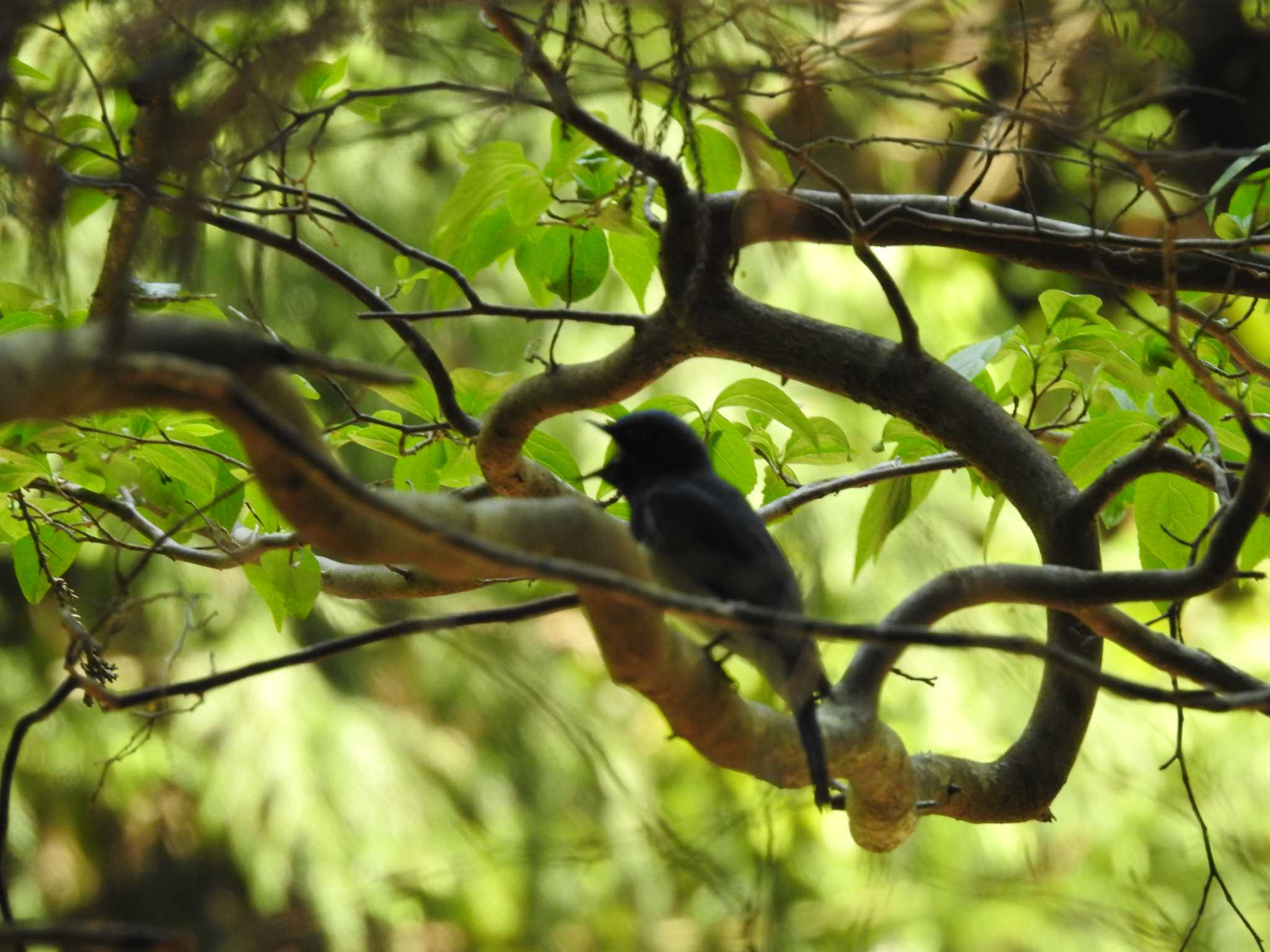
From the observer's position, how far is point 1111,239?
1762 mm

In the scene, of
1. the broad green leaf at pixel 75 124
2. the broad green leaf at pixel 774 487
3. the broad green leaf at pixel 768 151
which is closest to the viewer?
the broad green leaf at pixel 768 151

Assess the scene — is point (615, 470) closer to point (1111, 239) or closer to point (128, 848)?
point (1111, 239)

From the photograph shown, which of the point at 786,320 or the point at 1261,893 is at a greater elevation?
the point at 786,320

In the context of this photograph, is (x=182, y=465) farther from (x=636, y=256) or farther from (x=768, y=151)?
(x=768, y=151)

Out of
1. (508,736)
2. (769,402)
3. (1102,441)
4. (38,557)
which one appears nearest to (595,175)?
(769,402)

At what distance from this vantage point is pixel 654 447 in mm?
1983

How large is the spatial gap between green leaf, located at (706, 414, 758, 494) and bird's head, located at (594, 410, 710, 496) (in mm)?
147

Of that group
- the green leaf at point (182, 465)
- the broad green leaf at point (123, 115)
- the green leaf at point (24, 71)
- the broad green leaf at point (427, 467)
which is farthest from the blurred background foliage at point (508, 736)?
the green leaf at point (24, 71)

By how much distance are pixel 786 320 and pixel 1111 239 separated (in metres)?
0.53

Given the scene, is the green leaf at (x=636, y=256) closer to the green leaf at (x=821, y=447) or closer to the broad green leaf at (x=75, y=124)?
the green leaf at (x=821, y=447)

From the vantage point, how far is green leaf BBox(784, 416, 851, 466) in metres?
2.06

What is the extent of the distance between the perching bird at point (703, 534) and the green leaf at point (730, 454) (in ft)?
0.49

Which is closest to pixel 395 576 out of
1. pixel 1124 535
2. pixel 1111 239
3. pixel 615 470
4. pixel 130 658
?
pixel 615 470

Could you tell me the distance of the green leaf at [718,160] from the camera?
177 centimetres
